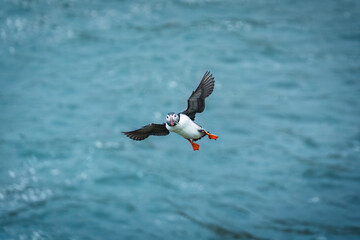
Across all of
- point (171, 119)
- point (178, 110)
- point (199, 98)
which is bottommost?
point (171, 119)

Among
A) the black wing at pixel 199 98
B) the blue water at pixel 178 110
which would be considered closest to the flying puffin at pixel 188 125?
the black wing at pixel 199 98

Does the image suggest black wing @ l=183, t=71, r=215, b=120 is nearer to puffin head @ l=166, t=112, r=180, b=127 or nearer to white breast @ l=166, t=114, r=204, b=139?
white breast @ l=166, t=114, r=204, b=139

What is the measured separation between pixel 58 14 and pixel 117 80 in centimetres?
1053

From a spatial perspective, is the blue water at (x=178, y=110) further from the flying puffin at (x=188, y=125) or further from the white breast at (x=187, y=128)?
the white breast at (x=187, y=128)

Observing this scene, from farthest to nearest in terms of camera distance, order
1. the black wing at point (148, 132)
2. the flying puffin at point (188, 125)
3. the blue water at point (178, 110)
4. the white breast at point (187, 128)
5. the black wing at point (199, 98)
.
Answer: the blue water at point (178, 110) < the black wing at point (199, 98) < the black wing at point (148, 132) < the white breast at point (187, 128) < the flying puffin at point (188, 125)

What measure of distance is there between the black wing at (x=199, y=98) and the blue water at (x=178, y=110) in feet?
73.5

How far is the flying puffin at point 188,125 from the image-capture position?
10391mm

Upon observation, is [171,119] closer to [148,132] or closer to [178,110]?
[148,132]

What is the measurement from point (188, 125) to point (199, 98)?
1153 mm

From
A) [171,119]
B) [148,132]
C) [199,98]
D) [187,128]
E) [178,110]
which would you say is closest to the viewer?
[171,119]

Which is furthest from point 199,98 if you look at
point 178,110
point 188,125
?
point 178,110

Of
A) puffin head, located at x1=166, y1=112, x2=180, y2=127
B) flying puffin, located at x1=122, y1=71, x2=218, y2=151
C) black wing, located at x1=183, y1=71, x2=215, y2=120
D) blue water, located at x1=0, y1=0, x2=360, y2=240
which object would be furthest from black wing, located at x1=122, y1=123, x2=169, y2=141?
blue water, located at x1=0, y1=0, x2=360, y2=240

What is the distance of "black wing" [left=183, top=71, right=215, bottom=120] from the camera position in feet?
38.3

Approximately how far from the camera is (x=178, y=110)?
145ft
